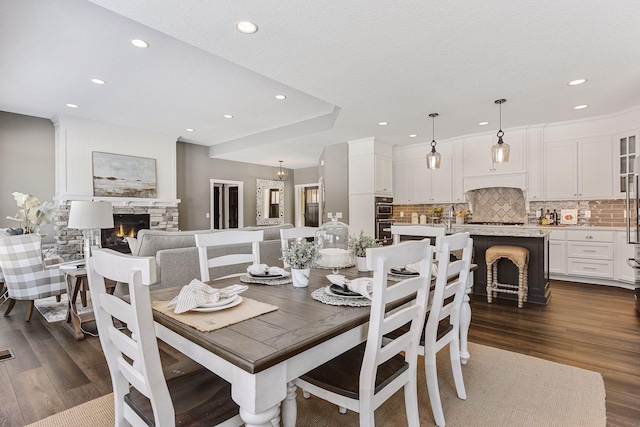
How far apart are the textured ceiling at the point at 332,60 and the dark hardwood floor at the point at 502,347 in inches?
99.6

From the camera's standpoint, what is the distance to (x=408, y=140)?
619cm

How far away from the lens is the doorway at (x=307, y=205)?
998cm

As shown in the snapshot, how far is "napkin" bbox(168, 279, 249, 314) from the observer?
121 cm

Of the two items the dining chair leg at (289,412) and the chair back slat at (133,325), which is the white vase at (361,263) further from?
the chair back slat at (133,325)

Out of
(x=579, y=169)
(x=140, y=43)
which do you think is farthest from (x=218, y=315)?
(x=579, y=169)

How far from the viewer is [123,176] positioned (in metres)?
6.28

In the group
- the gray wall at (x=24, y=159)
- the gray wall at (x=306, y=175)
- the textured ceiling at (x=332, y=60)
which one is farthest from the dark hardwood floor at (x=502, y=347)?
the gray wall at (x=306, y=175)

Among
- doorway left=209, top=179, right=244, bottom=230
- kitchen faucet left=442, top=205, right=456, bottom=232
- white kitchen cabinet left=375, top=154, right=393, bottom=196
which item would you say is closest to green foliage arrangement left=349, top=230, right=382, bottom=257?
kitchen faucet left=442, top=205, right=456, bottom=232

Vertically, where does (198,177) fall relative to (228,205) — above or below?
above

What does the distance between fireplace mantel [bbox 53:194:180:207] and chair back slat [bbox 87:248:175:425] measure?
547 centimetres

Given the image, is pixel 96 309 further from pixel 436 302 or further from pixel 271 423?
A: pixel 436 302

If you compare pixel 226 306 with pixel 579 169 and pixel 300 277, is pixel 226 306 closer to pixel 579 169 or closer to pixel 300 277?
pixel 300 277

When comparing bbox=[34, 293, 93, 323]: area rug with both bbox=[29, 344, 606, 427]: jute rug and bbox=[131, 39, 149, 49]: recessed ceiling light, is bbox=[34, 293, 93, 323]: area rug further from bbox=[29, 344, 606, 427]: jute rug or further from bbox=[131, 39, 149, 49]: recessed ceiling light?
bbox=[131, 39, 149, 49]: recessed ceiling light

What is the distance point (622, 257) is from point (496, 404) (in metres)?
4.21
